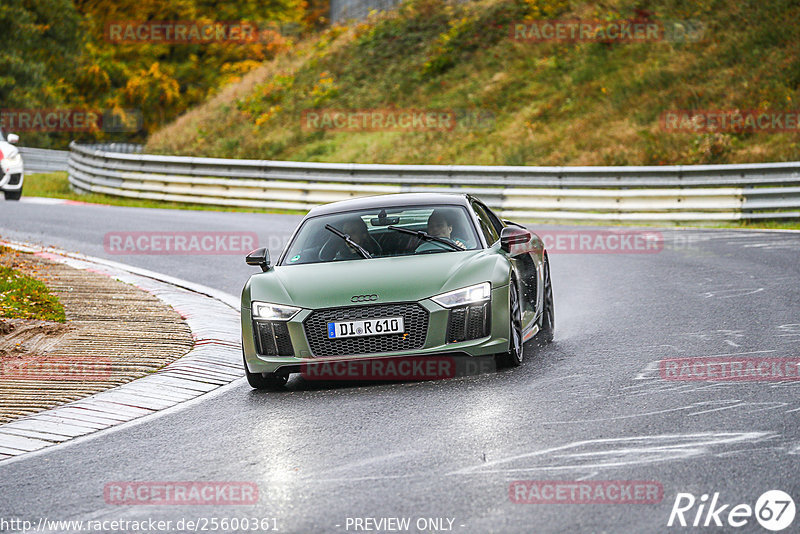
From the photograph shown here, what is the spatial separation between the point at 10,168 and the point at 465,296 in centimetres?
1918

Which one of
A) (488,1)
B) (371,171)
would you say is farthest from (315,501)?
(488,1)

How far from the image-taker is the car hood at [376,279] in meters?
7.99

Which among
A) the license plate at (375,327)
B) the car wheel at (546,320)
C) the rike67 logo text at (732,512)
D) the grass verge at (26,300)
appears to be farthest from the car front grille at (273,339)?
the rike67 logo text at (732,512)

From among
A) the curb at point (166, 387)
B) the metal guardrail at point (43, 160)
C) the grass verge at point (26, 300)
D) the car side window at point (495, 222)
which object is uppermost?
the car side window at point (495, 222)

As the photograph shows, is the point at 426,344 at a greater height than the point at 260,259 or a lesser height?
lesser

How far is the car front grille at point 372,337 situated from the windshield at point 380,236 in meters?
0.91

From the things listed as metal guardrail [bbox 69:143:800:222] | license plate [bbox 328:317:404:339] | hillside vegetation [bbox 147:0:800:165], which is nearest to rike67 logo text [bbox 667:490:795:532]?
license plate [bbox 328:317:404:339]

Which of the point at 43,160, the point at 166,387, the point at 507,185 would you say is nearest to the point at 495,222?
the point at 166,387

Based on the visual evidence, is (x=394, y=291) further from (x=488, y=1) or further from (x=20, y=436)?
(x=488, y=1)

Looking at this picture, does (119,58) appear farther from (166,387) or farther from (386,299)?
(386,299)

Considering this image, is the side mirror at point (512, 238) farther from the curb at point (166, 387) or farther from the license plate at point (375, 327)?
the curb at point (166, 387)

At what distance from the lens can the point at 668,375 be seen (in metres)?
7.92

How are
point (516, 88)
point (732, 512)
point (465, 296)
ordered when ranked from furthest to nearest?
point (516, 88) → point (465, 296) → point (732, 512)

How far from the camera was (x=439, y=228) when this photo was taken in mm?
9109
